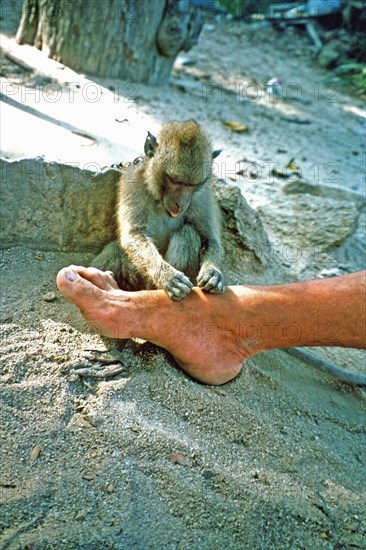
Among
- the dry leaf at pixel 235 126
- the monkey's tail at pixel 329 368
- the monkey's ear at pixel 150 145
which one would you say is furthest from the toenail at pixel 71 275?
the dry leaf at pixel 235 126

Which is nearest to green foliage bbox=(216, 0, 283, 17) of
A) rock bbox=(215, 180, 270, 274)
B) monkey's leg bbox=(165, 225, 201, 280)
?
rock bbox=(215, 180, 270, 274)

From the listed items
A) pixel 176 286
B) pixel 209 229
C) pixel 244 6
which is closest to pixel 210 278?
pixel 176 286

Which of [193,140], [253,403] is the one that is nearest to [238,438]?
[253,403]

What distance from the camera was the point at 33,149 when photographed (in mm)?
4234

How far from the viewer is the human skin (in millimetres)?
3465

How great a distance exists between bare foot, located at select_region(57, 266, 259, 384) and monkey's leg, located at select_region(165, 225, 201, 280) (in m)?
0.41

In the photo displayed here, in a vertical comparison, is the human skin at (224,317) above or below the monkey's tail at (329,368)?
above

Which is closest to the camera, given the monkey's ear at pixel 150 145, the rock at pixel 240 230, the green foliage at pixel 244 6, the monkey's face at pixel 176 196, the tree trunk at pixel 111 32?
the monkey's face at pixel 176 196

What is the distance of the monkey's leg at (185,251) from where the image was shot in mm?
4039

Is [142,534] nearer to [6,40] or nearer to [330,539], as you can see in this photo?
[330,539]

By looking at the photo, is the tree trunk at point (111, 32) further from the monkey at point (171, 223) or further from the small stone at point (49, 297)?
the small stone at point (49, 297)

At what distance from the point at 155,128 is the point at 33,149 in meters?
1.72

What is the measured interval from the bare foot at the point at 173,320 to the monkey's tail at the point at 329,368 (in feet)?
1.96

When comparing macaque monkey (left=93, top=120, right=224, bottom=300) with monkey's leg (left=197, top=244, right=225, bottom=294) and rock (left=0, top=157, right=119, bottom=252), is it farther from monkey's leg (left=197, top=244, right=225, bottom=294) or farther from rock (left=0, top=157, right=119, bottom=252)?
rock (left=0, top=157, right=119, bottom=252)
